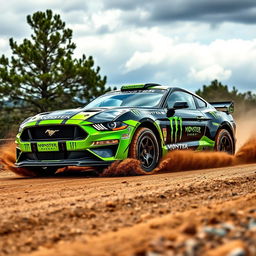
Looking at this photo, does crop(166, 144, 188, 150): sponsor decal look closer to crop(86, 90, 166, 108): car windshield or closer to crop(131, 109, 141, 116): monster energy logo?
crop(86, 90, 166, 108): car windshield

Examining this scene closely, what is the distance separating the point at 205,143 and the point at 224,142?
912 millimetres

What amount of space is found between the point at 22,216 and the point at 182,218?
4.92ft

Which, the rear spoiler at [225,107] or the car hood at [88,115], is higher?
the rear spoiler at [225,107]

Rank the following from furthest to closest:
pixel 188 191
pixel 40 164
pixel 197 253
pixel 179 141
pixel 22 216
A: pixel 179 141 → pixel 40 164 → pixel 188 191 → pixel 22 216 → pixel 197 253

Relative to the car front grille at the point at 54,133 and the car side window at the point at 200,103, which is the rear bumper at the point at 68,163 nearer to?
the car front grille at the point at 54,133

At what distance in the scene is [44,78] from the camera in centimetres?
3644

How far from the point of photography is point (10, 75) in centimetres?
3619

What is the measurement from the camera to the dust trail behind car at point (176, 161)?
9.40 m

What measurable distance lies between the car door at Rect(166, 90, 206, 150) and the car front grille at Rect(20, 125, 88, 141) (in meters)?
1.93

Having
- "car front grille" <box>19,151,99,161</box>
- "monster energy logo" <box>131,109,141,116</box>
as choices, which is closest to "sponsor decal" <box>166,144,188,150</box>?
"monster energy logo" <box>131,109,141,116</box>

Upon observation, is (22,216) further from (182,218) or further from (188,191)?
(188,191)

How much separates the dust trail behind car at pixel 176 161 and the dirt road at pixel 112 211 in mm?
746

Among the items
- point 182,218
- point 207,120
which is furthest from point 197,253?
point 207,120

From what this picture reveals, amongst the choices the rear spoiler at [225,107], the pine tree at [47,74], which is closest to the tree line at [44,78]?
the pine tree at [47,74]
